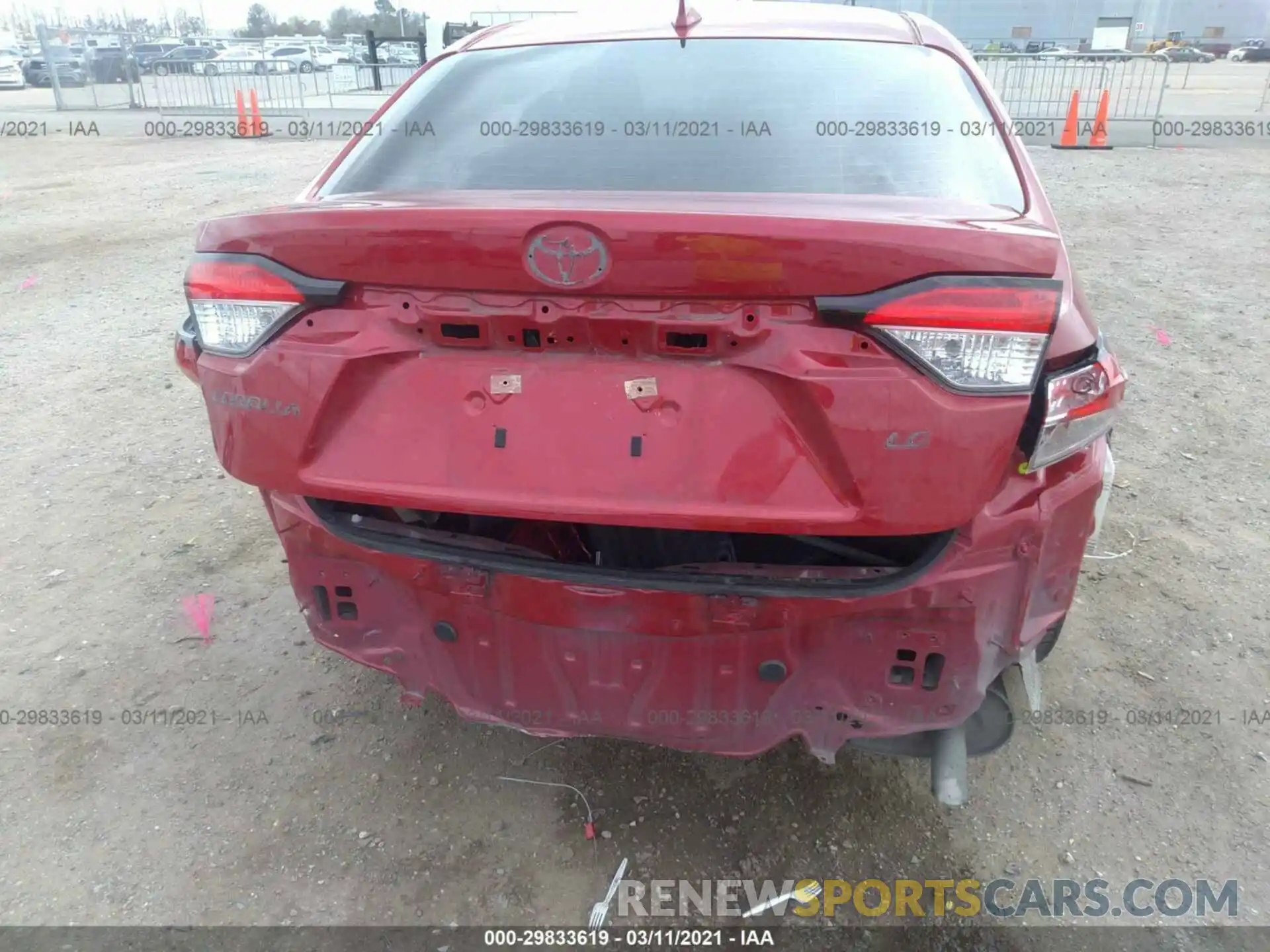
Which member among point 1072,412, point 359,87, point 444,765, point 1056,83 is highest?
point 359,87

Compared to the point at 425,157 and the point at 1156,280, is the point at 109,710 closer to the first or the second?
the point at 425,157

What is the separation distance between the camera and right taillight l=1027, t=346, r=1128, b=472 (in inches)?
63.9

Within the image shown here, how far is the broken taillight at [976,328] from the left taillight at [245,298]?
3.48ft

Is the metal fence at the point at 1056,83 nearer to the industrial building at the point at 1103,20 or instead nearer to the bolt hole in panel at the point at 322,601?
the bolt hole in panel at the point at 322,601

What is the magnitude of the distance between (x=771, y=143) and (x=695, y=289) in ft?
2.42

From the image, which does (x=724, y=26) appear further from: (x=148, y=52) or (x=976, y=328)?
(x=148, y=52)

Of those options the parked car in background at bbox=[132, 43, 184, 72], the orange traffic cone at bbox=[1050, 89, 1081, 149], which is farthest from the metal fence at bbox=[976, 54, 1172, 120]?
the parked car in background at bbox=[132, 43, 184, 72]

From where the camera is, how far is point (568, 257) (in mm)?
1559

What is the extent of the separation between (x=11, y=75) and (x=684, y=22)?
3723 centimetres

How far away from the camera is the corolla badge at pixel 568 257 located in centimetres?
155

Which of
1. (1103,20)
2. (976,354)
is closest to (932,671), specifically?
(976,354)

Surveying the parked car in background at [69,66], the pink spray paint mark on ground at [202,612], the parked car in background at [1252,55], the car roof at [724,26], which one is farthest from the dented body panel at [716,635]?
the parked car in background at [1252,55]

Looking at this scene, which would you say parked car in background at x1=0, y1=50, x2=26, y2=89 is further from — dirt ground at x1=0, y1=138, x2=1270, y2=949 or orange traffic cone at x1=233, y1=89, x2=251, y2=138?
dirt ground at x1=0, y1=138, x2=1270, y2=949

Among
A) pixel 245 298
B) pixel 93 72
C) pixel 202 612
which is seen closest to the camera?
pixel 245 298
